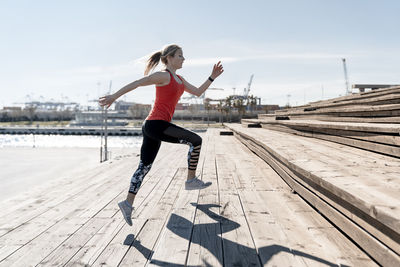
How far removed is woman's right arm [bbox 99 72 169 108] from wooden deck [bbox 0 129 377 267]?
109 centimetres

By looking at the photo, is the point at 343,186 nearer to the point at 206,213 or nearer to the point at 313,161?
the point at 313,161

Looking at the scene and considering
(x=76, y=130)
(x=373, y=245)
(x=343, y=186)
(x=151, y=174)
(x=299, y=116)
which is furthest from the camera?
(x=76, y=130)

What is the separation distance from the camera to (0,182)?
578 inches

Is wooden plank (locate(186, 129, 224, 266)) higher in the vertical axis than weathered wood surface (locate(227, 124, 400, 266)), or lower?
lower

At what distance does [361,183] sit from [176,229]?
1.45 m

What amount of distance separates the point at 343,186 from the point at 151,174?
369cm

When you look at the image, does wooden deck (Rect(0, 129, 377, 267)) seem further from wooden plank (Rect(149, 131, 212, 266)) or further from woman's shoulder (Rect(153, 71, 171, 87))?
woman's shoulder (Rect(153, 71, 171, 87))

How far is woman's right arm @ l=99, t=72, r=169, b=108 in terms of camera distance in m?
2.65

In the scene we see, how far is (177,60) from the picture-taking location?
3004 millimetres

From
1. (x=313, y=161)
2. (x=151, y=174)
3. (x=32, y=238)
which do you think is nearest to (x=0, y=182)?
(x=151, y=174)

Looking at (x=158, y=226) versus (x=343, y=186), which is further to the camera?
(x=158, y=226)

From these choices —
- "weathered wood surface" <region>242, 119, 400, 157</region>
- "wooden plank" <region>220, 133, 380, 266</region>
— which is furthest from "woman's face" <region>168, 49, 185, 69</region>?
"weathered wood surface" <region>242, 119, 400, 157</region>

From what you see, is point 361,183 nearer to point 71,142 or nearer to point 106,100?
point 106,100

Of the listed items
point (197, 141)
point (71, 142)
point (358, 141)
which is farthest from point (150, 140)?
point (71, 142)
